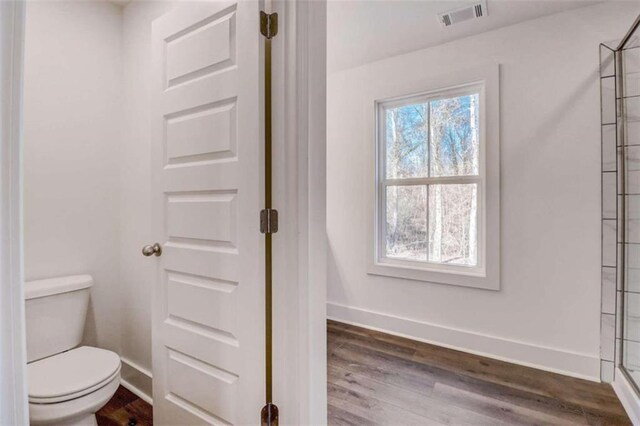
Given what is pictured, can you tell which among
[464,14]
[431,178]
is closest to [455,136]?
[431,178]

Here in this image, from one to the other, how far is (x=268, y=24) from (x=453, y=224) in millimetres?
2084

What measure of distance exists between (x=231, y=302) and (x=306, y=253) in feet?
1.19

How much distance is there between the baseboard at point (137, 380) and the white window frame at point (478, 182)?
186cm

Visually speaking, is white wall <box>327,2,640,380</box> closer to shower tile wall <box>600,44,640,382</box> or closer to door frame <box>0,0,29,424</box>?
shower tile wall <box>600,44,640,382</box>

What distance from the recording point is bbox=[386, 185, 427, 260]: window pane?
2.68 metres

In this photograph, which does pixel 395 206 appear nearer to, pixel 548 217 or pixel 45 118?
pixel 548 217

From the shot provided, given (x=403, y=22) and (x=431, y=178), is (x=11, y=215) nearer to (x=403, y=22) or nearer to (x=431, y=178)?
(x=403, y=22)

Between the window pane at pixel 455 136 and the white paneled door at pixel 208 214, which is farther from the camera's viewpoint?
the window pane at pixel 455 136

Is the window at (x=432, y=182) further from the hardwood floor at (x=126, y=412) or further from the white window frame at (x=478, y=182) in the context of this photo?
the hardwood floor at (x=126, y=412)

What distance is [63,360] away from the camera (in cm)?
145

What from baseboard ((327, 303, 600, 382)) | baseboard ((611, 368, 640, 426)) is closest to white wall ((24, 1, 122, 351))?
baseboard ((327, 303, 600, 382))

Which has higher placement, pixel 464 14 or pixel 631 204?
pixel 464 14

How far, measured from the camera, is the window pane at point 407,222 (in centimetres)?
268

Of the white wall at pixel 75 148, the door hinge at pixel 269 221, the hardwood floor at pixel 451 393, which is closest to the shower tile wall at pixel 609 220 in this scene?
the hardwood floor at pixel 451 393
